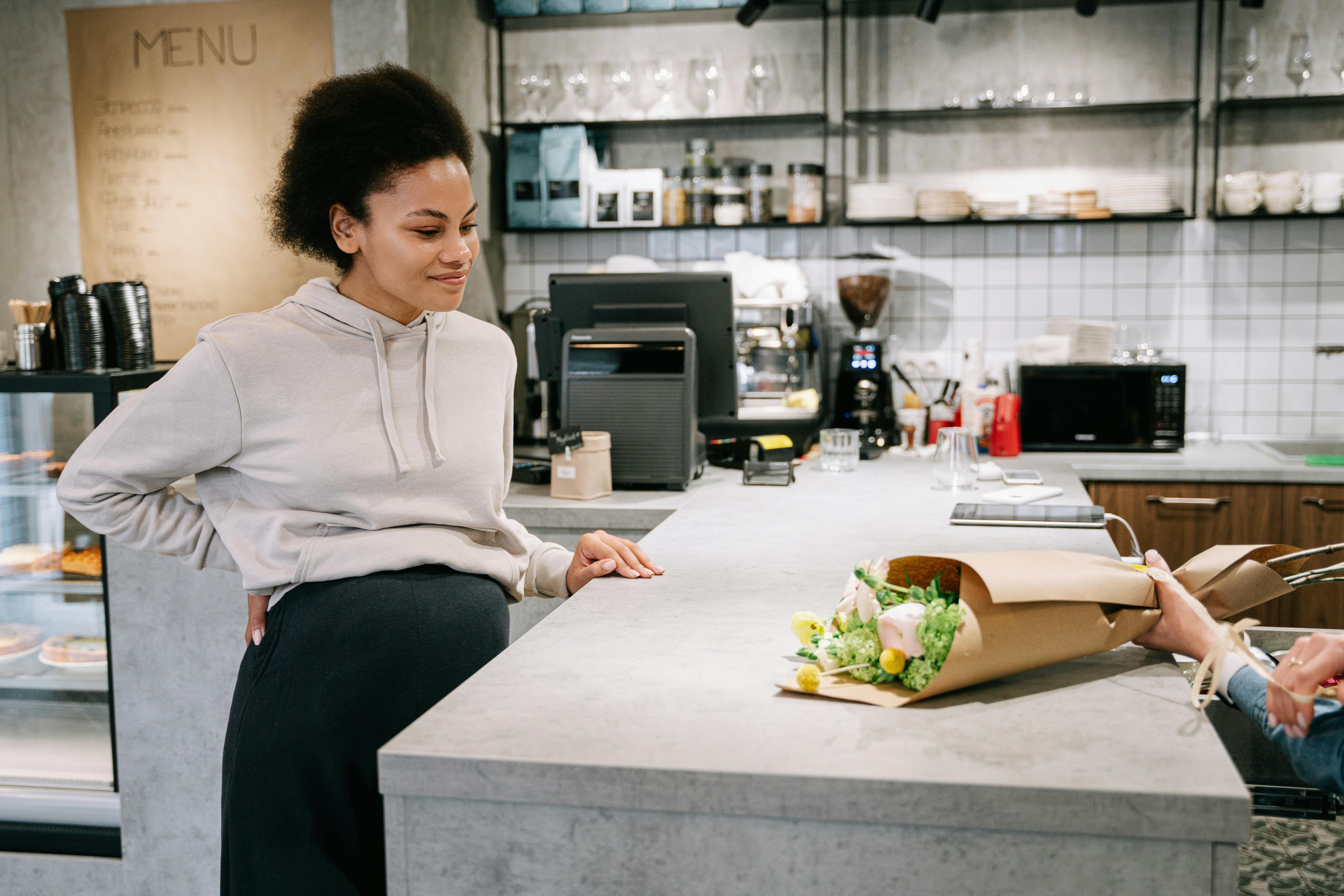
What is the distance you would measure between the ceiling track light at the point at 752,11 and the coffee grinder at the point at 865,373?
3.09ft

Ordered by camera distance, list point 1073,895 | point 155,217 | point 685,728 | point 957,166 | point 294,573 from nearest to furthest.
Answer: point 1073,895 → point 685,728 → point 294,573 → point 155,217 → point 957,166

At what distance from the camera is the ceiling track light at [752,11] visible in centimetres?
370

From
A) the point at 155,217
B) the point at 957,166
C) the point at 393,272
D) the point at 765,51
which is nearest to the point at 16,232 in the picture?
the point at 155,217

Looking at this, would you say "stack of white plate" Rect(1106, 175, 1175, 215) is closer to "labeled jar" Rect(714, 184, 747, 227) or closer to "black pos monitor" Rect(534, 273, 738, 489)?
"labeled jar" Rect(714, 184, 747, 227)

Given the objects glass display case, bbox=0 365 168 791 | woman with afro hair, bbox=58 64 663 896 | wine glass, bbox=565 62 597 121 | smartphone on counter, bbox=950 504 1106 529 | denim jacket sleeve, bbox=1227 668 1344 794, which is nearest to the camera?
denim jacket sleeve, bbox=1227 668 1344 794

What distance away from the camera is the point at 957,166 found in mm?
4094

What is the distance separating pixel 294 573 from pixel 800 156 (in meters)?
3.19

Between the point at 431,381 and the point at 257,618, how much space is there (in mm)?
399

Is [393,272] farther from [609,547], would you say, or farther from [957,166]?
[957,166]

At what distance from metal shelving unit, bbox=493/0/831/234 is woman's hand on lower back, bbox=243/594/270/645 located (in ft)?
9.07

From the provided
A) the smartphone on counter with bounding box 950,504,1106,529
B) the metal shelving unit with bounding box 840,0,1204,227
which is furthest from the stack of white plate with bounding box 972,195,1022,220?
the smartphone on counter with bounding box 950,504,1106,529

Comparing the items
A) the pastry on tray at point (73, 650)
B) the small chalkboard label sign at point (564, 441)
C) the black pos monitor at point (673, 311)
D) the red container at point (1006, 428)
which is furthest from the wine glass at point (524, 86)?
the pastry on tray at point (73, 650)

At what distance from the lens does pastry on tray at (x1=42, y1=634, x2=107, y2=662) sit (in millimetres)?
2578

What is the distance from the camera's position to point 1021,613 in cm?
118
